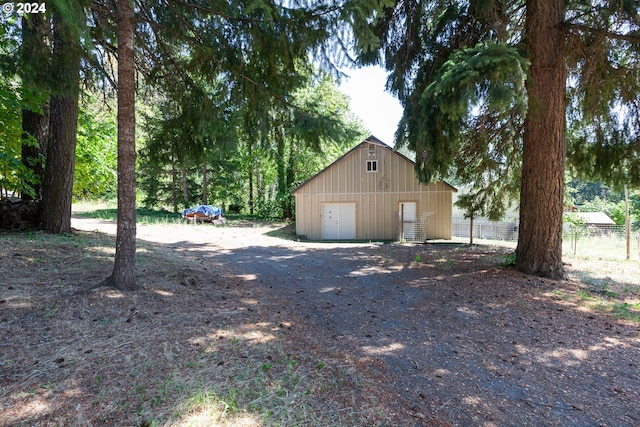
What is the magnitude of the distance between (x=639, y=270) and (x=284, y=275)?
9522mm

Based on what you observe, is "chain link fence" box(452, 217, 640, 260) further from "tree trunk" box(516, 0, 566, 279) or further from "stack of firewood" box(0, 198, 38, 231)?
"stack of firewood" box(0, 198, 38, 231)

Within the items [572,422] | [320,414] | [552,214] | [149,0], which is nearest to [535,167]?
[552,214]

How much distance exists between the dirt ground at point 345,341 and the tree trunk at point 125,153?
0.40 metres

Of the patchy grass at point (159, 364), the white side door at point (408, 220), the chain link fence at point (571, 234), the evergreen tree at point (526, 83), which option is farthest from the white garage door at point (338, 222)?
the patchy grass at point (159, 364)

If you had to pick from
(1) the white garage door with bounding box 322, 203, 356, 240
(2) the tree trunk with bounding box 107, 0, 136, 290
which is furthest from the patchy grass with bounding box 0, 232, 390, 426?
(1) the white garage door with bounding box 322, 203, 356, 240

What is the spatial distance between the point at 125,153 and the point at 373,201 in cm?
1422

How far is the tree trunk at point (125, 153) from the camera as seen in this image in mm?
4293

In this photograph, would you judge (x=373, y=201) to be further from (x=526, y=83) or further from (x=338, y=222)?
(x=526, y=83)

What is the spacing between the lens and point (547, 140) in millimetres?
6594

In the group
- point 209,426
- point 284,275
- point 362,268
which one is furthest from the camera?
A: point 362,268

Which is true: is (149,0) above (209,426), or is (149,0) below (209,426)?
above

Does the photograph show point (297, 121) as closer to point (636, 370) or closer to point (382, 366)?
point (382, 366)

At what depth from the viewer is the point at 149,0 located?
5.54 meters

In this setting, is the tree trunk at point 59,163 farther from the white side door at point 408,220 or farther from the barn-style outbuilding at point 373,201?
the white side door at point 408,220
